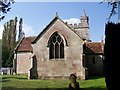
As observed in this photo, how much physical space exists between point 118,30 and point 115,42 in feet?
1.29

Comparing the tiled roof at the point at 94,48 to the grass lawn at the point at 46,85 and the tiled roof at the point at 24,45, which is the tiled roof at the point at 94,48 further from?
the grass lawn at the point at 46,85

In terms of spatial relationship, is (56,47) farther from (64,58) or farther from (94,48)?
(94,48)

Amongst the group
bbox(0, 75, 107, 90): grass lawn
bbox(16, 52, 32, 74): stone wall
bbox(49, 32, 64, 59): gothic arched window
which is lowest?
bbox(0, 75, 107, 90): grass lawn

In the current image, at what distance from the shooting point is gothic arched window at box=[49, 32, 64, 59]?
19.8 m

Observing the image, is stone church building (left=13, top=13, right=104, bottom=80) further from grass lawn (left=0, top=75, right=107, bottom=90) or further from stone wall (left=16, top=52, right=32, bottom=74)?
stone wall (left=16, top=52, right=32, bottom=74)

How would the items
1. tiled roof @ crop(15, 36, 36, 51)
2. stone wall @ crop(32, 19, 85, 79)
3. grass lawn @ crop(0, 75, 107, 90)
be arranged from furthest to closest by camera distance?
tiled roof @ crop(15, 36, 36, 51) → stone wall @ crop(32, 19, 85, 79) → grass lawn @ crop(0, 75, 107, 90)

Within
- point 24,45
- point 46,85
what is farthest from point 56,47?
point 24,45

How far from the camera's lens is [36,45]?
2009 centimetres

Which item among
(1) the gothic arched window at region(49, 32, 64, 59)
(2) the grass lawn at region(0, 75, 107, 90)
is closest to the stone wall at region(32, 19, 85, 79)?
(1) the gothic arched window at region(49, 32, 64, 59)

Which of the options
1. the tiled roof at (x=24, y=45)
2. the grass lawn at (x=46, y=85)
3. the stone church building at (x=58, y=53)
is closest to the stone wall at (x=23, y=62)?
the tiled roof at (x=24, y=45)

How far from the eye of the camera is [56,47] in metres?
20.0

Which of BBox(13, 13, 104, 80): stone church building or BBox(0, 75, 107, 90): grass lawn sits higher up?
BBox(13, 13, 104, 80): stone church building

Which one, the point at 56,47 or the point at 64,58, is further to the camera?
the point at 56,47

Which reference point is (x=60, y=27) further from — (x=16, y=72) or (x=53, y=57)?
(x=16, y=72)
